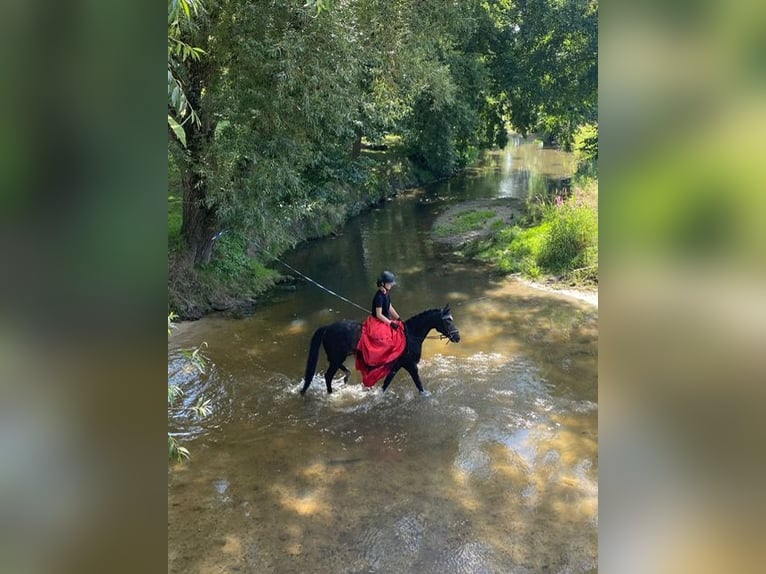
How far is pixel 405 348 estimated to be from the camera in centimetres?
798

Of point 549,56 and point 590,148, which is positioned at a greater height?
point 549,56

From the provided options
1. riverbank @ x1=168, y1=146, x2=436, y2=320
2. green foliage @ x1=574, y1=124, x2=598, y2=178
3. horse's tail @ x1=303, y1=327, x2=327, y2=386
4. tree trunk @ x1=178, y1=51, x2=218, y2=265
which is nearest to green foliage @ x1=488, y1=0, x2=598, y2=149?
green foliage @ x1=574, y1=124, x2=598, y2=178

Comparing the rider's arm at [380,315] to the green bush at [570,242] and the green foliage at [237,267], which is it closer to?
the green foliage at [237,267]

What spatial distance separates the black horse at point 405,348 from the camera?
26.4 feet

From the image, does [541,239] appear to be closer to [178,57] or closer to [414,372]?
[414,372]

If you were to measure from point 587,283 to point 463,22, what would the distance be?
7222 mm

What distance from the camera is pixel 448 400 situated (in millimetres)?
8195

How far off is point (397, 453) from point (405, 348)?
1.61 meters
